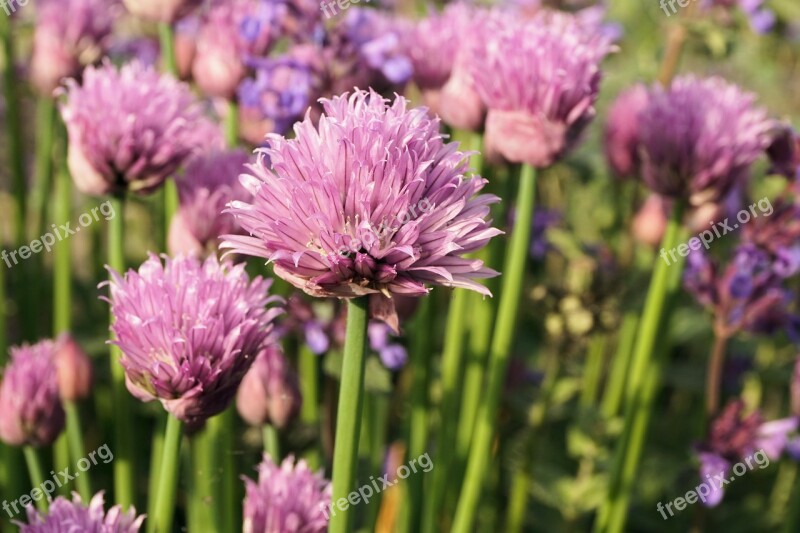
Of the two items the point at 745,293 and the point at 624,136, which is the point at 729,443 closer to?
the point at 745,293

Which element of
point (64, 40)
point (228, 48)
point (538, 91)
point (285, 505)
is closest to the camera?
point (285, 505)

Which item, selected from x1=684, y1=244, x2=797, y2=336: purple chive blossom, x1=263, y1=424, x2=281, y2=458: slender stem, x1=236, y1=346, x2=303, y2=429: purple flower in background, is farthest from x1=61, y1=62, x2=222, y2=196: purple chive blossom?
x1=684, y1=244, x2=797, y2=336: purple chive blossom

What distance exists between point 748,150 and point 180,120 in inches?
35.6

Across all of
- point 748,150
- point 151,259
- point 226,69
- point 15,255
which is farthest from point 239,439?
point 748,150

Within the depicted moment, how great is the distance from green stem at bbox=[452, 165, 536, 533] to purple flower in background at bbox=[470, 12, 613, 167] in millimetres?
55

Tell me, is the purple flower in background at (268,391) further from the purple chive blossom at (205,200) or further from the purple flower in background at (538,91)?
the purple flower in background at (538,91)

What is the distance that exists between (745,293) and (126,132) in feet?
3.47

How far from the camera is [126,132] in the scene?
1329 millimetres

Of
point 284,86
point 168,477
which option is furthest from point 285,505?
point 284,86

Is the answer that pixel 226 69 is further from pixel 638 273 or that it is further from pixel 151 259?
pixel 638 273

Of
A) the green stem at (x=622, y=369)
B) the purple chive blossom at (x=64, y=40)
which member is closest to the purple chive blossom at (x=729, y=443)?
the green stem at (x=622, y=369)

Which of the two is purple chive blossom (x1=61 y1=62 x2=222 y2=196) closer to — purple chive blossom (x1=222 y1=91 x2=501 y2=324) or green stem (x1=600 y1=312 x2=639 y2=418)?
purple chive blossom (x1=222 y1=91 x2=501 y2=324)

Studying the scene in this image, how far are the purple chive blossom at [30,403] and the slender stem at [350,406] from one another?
582 millimetres

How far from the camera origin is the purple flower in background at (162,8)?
1.63 meters
